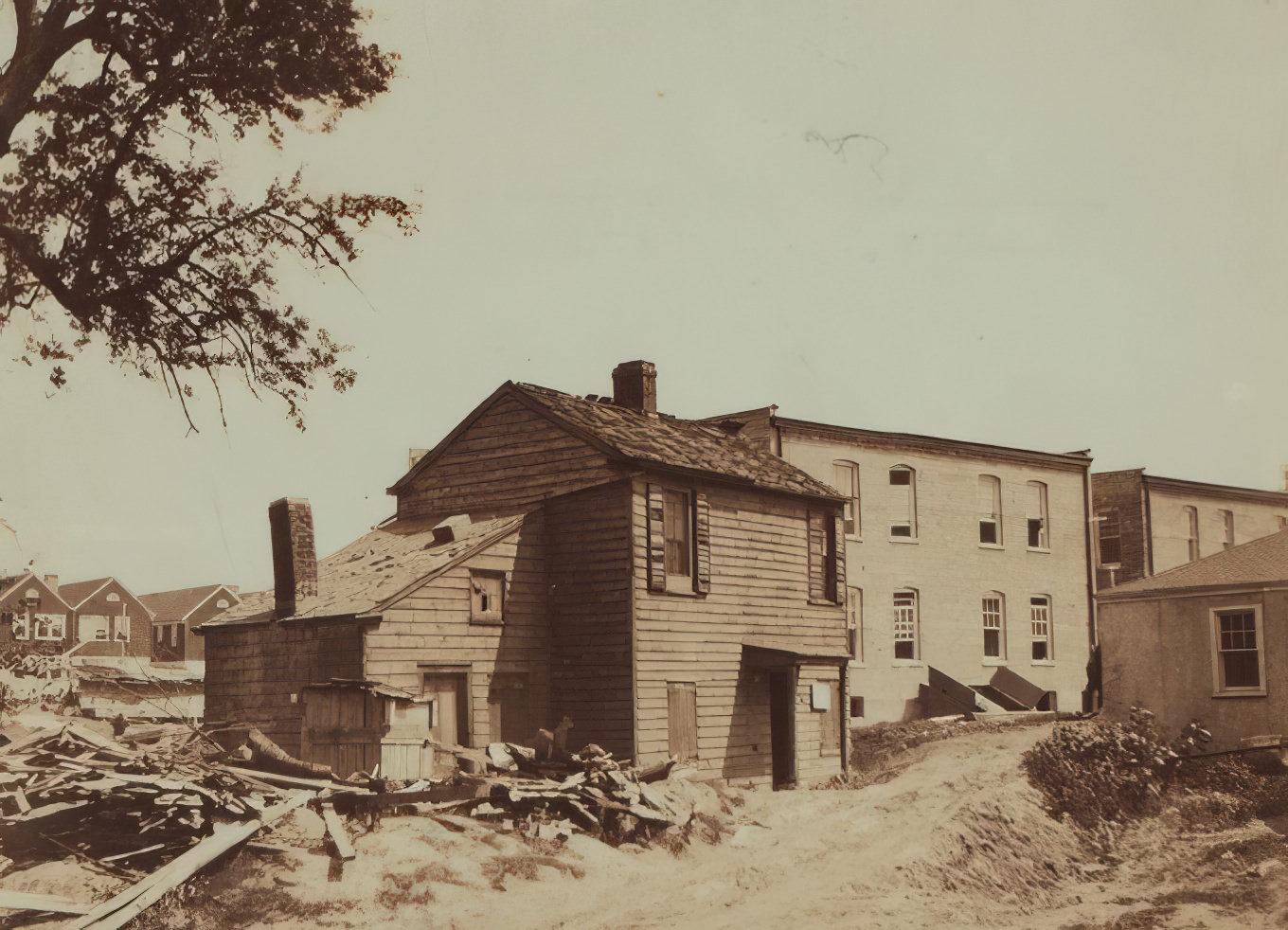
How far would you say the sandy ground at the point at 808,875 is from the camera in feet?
53.1

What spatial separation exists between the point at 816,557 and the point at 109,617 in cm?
4554

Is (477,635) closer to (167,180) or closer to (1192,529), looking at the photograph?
(167,180)

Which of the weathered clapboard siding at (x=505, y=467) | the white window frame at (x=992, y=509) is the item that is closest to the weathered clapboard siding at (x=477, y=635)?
the weathered clapboard siding at (x=505, y=467)

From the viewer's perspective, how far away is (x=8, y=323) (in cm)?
1548

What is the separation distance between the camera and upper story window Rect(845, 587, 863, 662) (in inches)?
1373

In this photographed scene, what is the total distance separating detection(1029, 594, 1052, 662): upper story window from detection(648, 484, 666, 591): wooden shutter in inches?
728

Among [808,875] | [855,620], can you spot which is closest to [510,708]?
[808,875]

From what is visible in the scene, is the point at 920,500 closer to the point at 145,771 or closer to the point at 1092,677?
the point at 1092,677

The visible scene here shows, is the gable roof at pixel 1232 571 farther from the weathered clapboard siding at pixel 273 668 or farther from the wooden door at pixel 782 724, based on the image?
the weathered clapboard siding at pixel 273 668

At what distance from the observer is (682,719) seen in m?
25.4

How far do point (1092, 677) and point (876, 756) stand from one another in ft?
19.7

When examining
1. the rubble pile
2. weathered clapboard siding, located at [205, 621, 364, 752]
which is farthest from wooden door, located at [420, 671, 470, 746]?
the rubble pile

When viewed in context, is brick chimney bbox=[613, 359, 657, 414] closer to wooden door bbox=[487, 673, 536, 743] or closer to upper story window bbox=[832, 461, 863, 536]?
upper story window bbox=[832, 461, 863, 536]

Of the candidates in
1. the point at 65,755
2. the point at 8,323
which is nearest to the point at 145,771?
the point at 65,755
